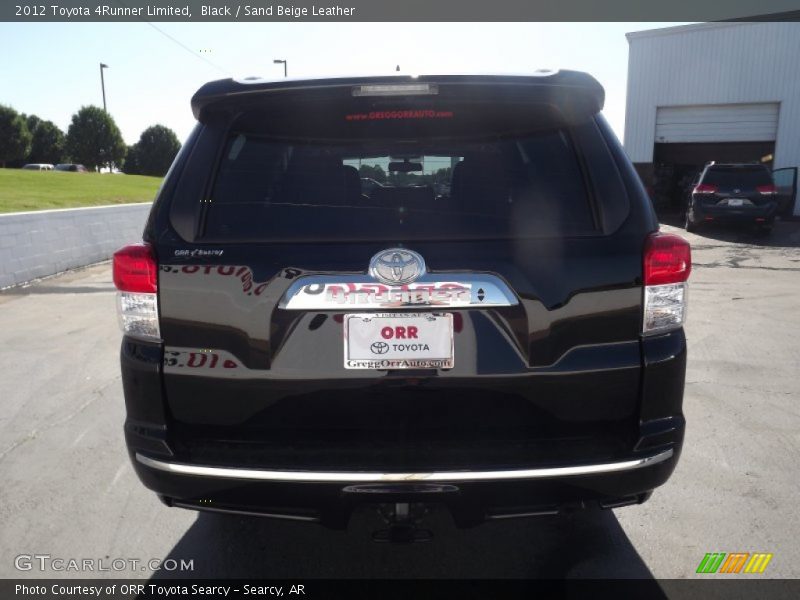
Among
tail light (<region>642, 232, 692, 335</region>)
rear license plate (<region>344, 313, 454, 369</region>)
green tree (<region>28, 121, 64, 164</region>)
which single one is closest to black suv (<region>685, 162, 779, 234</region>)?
tail light (<region>642, 232, 692, 335</region>)

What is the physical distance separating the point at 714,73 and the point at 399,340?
80.7 feet

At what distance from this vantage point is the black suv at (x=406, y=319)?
2.07 metres

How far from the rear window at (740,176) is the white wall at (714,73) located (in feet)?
20.1

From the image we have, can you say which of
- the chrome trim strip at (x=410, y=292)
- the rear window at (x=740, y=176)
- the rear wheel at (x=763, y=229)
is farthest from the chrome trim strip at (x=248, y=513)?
the rear wheel at (x=763, y=229)

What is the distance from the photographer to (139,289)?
2.21 meters

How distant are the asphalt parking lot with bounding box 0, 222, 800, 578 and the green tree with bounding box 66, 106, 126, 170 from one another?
80.7 metres

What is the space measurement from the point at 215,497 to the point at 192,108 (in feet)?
4.36

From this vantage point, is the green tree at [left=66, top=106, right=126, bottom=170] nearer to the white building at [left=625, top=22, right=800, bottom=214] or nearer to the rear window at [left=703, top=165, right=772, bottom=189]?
the white building at [left=625, top=22, right=800, bottom=214]

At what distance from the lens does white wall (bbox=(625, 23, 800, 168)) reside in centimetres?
2170

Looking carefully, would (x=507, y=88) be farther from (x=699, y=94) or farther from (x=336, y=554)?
(x=699, y=94)

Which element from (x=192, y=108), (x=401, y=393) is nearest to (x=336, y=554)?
(x=401, y=393)

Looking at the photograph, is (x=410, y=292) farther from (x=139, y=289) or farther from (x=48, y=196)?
(x=48, y=196)

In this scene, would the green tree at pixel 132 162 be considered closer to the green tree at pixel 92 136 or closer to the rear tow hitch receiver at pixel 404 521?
the green tree at pixel 92 136

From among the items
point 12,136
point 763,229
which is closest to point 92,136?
point 12,136
